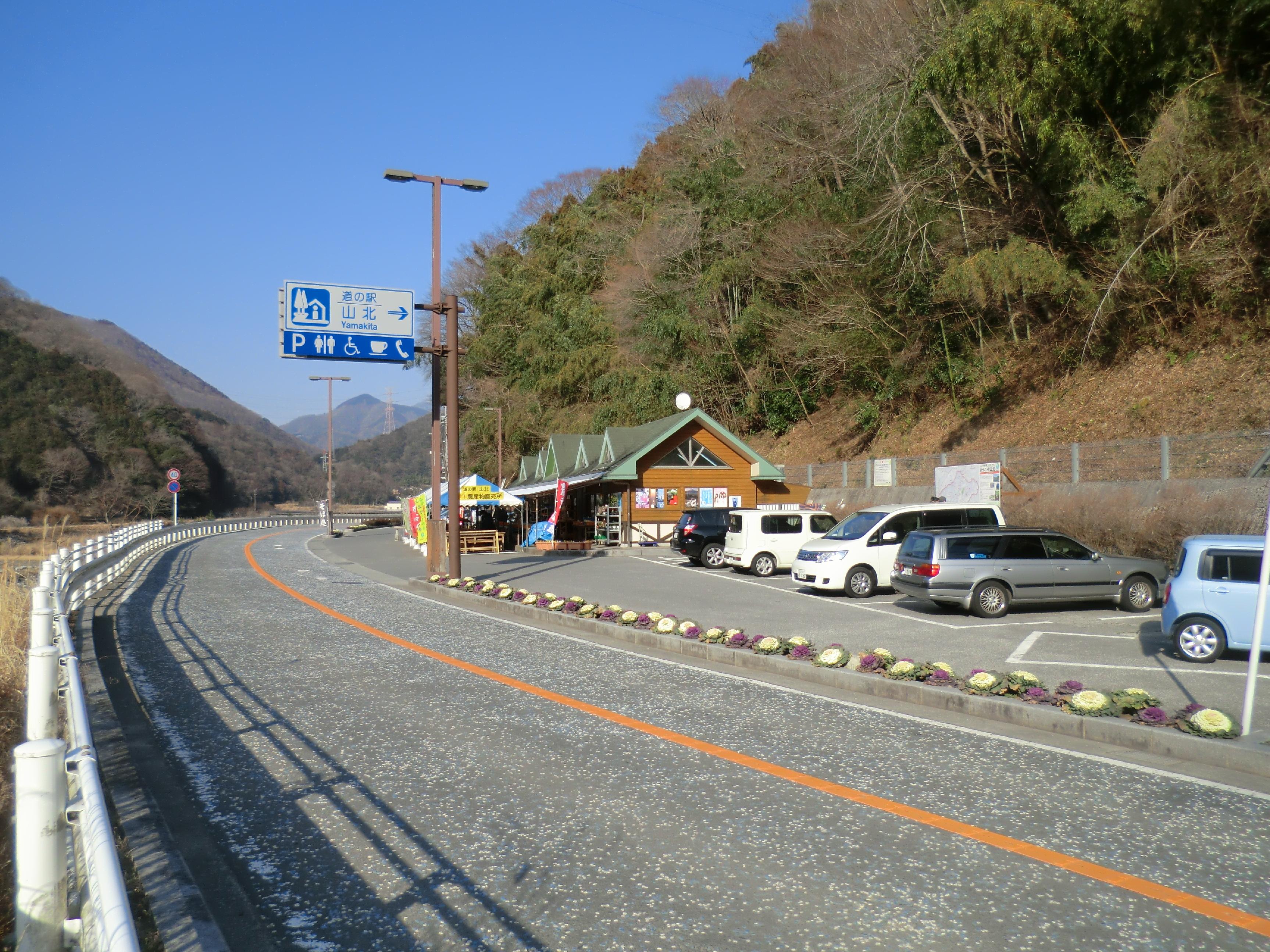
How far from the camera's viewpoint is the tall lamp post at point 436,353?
2083 cm

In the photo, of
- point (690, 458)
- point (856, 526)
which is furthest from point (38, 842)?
point (690, 458)

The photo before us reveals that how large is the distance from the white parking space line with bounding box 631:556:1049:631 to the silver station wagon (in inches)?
15.1

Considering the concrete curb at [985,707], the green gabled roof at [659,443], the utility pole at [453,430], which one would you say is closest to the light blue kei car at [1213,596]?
the concrete curb at [985,707]

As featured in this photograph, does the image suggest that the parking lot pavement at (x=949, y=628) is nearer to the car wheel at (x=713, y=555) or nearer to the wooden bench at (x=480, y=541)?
the car wheel at (x=713, y=555)

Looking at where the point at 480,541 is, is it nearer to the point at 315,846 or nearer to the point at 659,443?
the point at 659,443

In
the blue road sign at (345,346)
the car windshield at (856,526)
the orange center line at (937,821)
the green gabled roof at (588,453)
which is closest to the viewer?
the orange center line at (937,821)

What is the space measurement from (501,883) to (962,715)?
16.5ft

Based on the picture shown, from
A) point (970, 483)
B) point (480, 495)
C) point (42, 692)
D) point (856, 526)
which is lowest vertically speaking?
point (42, 692)

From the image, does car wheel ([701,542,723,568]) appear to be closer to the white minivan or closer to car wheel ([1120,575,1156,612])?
the white minivan

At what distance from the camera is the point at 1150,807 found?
546cm

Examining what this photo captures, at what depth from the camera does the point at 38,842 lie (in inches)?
117

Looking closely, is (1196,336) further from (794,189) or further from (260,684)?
(260,684)

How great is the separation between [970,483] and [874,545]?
592 centimetres

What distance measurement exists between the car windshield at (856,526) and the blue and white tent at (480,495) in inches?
702
